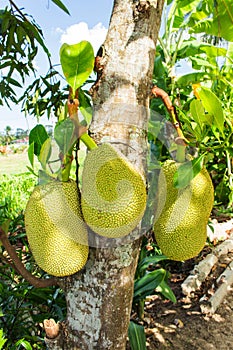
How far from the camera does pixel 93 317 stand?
565 mm

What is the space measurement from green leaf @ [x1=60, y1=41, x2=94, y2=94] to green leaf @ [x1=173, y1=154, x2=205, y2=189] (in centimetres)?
21

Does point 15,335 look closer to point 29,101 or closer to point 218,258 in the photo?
point 29,101

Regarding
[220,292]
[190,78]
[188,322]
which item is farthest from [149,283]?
[190,78]

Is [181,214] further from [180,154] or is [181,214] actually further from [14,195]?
[14,195]

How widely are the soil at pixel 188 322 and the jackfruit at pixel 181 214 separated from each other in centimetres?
68

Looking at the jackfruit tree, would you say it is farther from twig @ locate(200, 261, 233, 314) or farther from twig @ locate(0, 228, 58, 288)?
twig @ locate(200, 261, 233, 314)

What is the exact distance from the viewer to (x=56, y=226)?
571mm

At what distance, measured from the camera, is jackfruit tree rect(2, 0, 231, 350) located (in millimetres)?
527

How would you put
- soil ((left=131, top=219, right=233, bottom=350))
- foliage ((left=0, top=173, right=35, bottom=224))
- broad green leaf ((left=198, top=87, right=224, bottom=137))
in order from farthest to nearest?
foliage ((left=0, top=173, right=35, bottom=224)), soil ((left=131, top=219, right=233, bottom=350)), broad green leaf ((left=198, top=87, right=224, bottom=137))

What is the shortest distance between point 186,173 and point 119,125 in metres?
0.13

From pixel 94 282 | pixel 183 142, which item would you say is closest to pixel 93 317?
pixel 94 282

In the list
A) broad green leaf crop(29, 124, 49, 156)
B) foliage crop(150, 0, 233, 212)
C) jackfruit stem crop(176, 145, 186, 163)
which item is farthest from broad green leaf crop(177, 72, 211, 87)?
broad green leaf crop(29, 124, 49, 156)

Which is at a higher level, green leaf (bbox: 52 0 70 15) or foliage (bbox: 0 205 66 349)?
green leaf (bbox: 52 0 70 15)

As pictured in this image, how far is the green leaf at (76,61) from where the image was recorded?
0.46 m
